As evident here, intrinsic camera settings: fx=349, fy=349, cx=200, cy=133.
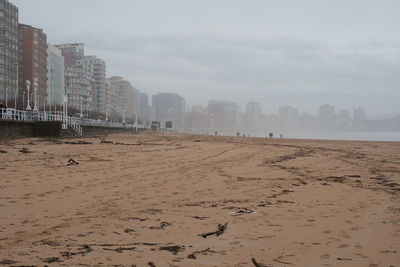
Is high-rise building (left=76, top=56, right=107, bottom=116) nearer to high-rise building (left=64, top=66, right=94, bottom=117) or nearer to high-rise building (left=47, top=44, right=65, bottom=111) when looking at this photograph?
high-rise building (left=64, top=66, right=94, bottom=117)

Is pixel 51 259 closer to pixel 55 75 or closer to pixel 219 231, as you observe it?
pixel 219 231

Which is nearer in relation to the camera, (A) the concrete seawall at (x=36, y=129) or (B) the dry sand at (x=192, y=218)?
(B) the dry sand at (x=192, y=218)

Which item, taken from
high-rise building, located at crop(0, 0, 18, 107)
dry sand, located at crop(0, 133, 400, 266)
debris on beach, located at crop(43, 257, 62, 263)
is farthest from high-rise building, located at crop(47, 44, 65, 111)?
debris on beach, located at crop(43, 257, 62, 263)

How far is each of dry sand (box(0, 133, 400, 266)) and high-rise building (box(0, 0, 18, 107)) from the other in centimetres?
9295

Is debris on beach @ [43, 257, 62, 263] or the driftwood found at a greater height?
debris on beach @ [43, 257, 62, 263]

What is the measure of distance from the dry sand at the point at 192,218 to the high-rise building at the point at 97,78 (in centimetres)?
16040

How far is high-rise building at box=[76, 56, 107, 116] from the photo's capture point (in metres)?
166

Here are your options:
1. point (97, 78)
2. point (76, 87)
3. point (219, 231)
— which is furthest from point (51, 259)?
point (97, 78)

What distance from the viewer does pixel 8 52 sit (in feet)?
305

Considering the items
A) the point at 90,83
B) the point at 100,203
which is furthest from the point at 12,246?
the point at 90,83

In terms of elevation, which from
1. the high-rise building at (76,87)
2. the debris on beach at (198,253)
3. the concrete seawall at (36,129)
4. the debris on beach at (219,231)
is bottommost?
the debris on beach at (198,253)

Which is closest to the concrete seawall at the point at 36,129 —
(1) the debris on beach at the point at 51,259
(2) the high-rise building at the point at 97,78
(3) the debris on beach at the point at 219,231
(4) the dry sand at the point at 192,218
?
(4) the dry sand at the point at 192,218

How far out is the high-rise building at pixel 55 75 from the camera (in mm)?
117688

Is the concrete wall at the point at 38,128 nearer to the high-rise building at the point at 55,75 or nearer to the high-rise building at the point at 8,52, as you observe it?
the high-rise building at the point at 8,52
